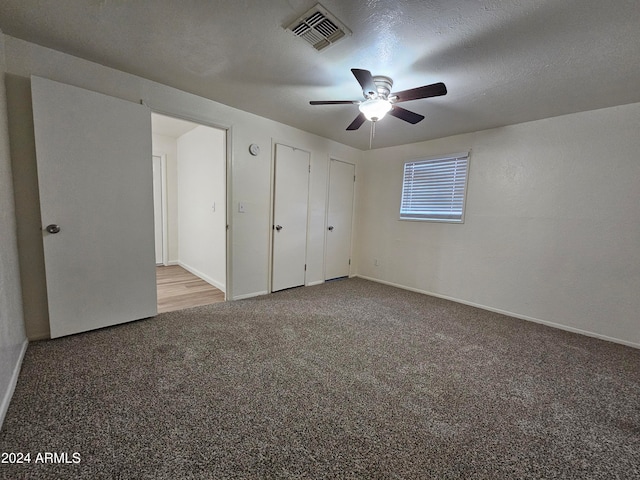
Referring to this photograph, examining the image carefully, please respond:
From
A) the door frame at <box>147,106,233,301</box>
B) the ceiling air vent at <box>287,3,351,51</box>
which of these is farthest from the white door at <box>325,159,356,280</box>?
the ceiling air vent at <box>287,3,351,51</box>

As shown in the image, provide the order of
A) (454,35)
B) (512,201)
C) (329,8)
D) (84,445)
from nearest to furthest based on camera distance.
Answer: (84,445), (329,8), (454,35), (512,201)

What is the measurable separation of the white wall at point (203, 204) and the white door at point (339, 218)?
5.44ft

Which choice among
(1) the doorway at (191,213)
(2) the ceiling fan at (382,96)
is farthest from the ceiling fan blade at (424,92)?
(1) the doorway at (191,213)

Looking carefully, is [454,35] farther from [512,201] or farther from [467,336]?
[467,336]

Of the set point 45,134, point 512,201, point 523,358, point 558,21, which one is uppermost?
point 558,21

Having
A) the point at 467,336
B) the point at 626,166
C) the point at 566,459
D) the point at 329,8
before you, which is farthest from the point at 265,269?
the point at 626,166

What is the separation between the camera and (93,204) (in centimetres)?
218

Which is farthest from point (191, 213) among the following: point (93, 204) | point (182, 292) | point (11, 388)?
point (11, 388)

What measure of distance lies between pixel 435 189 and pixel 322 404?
327 cm

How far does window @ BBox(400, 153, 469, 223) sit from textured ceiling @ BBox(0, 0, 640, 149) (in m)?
1.02

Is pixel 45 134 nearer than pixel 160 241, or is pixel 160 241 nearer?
pixel 45 134

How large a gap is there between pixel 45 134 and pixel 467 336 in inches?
156

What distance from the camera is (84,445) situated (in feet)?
3.98

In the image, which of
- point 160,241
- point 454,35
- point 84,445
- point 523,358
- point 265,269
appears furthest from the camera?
point 160,241
